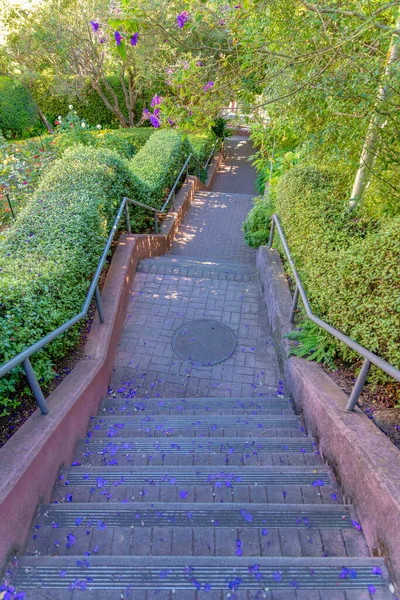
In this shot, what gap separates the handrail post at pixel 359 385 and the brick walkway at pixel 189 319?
1.60 m

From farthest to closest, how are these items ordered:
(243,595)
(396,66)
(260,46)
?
(260,46) < (396,66) < (243,595)

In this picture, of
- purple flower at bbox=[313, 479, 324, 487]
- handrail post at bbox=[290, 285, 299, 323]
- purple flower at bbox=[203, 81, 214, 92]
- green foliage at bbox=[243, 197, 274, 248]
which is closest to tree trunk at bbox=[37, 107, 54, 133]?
green foliage at bbox=[243, 197, 274, 248]

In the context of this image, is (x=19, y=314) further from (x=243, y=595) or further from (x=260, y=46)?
(x=260, y=46)

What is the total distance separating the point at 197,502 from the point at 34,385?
1340mm

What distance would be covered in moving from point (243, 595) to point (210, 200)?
10295mm

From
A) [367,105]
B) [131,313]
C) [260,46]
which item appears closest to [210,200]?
[131,313]

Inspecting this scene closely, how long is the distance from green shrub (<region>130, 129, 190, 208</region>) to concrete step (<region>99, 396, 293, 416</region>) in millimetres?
4150

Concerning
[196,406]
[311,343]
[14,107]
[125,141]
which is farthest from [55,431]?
[14,107]

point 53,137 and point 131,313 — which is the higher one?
point 53,137

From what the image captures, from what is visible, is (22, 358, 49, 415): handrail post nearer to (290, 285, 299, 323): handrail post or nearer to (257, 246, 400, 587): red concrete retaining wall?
(257, 246, 400, 587): red concrete retaining wall

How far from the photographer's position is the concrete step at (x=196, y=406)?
369cm

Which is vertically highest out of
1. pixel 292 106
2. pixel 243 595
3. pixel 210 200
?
pixel 292 106

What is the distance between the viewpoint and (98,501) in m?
2.46

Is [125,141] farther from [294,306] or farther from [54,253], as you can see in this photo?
[294,306]
